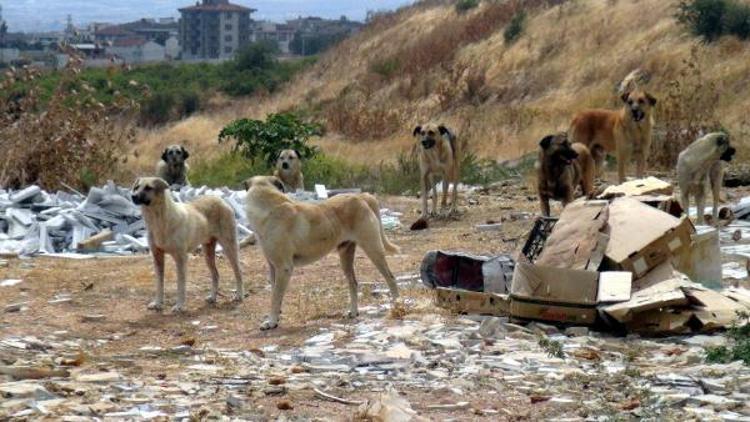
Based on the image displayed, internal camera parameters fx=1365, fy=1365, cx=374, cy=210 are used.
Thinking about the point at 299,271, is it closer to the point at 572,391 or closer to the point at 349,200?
the point at 349,200

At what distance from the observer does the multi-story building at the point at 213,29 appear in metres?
127

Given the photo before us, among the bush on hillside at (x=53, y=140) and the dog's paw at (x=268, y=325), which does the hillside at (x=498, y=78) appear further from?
the dog's paw at (x=268, y=325)

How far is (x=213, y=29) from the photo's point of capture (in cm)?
12719

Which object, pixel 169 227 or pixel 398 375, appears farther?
pixel 169 227

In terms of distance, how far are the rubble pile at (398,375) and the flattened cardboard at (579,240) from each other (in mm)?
806

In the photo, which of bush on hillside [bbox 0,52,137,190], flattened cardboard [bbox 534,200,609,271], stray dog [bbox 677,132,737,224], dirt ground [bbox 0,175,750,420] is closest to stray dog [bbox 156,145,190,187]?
bush on hillside [bbox 0,52,137,190]

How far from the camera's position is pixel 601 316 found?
9961 millimetres

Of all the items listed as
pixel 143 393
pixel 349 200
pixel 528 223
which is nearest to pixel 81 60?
pixel 528 223

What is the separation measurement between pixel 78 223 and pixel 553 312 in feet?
26.3

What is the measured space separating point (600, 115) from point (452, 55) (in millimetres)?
25742

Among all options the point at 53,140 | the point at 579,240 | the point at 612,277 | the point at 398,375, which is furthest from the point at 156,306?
the point at 53,140

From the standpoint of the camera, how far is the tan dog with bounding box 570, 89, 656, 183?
63.8 ft

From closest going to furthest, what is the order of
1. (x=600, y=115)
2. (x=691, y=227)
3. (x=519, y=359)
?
(x=519, y=359), (x=691, y=227), (x=600, y=115)

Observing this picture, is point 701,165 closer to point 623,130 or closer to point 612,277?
point 623,130
